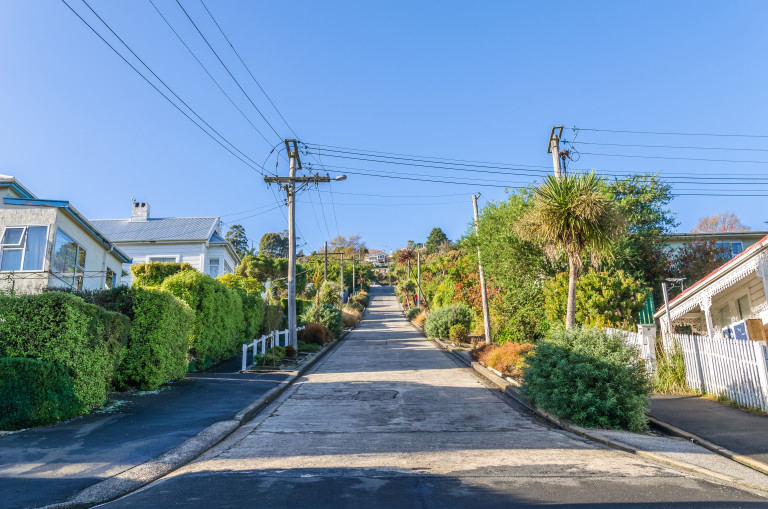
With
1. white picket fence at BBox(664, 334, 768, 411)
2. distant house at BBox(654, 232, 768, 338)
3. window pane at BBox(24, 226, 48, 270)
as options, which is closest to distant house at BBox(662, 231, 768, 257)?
distant house at BBox(654, 232, 768, 338)

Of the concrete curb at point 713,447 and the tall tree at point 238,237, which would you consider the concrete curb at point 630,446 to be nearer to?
the concrete curb at point 713,447

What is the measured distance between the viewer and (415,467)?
5914mm

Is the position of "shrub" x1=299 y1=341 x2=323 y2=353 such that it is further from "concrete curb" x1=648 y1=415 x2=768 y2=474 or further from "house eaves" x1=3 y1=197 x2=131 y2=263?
"concrete curb" x1=648 y1=415 x2=768 y2=474

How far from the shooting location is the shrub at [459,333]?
2761cm

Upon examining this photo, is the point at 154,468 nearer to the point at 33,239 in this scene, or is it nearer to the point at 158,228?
the point at 33,239

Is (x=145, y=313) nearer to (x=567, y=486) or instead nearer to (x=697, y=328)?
(x=567, y=486)

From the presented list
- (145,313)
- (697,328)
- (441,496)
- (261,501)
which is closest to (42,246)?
(145,313)

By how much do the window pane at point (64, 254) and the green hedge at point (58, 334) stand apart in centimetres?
876

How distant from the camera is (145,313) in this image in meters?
11.9

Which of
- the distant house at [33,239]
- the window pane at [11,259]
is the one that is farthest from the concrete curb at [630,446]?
the window pane at [11,259]

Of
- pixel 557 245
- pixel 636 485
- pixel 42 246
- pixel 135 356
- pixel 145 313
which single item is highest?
pixel 42 246

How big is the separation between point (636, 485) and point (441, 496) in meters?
2.17

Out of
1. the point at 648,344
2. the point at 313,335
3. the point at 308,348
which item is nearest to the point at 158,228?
the point at 313,335

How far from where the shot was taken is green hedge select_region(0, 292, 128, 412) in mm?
8227
